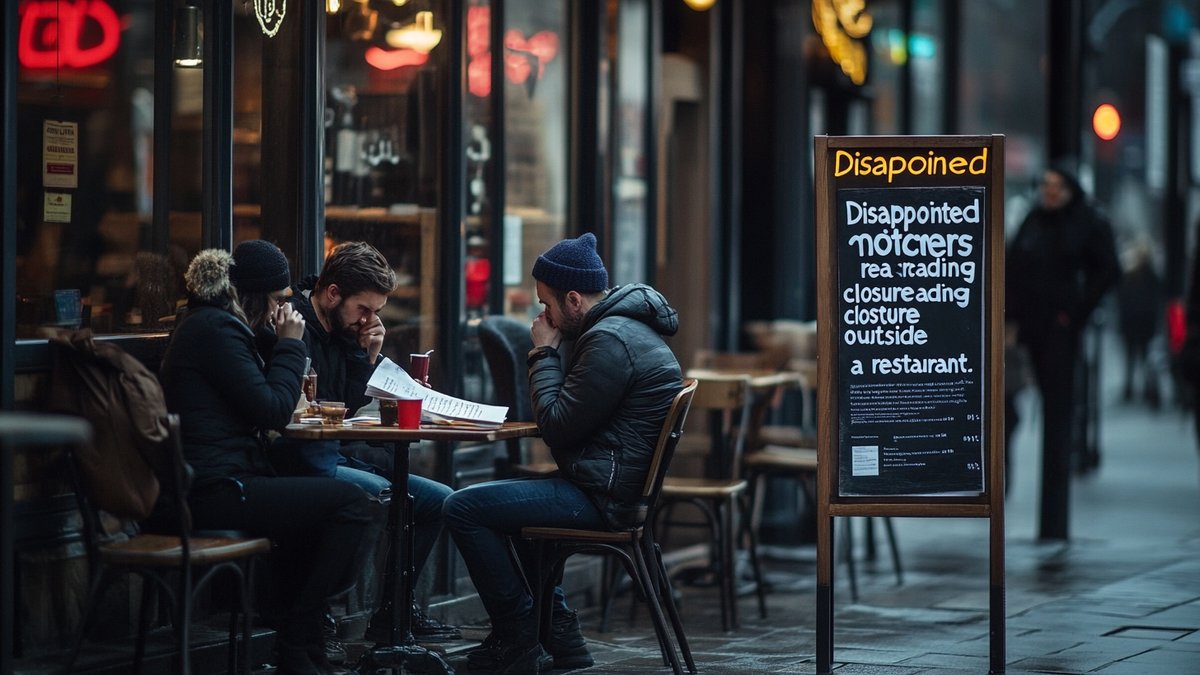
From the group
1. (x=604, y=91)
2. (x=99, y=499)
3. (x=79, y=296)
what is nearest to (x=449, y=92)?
(x=604, y=91)

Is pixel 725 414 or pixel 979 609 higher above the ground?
pixel 725 414

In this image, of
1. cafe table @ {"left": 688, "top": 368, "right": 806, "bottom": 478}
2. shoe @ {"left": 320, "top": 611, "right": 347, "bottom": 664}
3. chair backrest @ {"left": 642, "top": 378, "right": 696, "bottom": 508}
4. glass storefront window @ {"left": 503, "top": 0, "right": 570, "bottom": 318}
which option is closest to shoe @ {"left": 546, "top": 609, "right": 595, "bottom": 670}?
chair backrest @ {"left": 642, "top": 378, "right": 696, "bottom": 508}

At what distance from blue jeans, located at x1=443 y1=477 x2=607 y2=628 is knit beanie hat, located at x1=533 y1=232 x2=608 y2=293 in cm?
73

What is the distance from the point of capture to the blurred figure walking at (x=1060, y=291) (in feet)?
33.0

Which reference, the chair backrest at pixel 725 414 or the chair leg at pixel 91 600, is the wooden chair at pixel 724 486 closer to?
the chair backrest at pixel 725 414

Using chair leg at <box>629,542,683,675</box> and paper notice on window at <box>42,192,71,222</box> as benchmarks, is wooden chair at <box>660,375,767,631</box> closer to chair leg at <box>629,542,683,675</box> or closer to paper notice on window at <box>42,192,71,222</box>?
chair leg at <box>629,542,683,675</box>

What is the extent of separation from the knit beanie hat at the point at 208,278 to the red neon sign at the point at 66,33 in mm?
871

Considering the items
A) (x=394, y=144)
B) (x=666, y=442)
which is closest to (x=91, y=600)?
(x=666, y=442)

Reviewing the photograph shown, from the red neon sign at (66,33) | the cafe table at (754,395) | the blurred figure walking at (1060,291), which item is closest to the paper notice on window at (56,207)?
the red neon sign at (66,33)

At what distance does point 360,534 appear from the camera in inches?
228

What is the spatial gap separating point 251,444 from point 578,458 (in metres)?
1.14

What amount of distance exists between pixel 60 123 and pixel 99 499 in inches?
59.4

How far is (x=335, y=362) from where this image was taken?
6.38 metres

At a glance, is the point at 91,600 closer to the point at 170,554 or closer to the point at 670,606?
the point at 170,554
